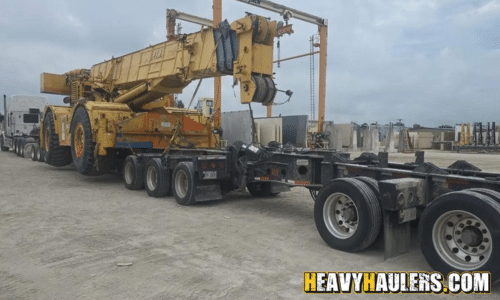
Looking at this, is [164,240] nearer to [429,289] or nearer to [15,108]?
[429,289]

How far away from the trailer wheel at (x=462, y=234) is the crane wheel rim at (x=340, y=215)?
3.40 feet

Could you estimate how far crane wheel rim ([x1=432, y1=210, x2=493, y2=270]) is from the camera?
4105 millimetres

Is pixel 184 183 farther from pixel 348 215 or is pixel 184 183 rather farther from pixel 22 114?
pixel 22 114

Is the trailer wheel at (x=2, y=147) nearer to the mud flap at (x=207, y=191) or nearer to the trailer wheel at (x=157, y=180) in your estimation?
the trailer wheel at (x=157, y=180)

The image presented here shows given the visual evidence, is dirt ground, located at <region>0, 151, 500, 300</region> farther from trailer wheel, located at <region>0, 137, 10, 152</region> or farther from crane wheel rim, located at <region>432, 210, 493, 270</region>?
trailer wheel, located at <region>0, 137, 10, 152</region>

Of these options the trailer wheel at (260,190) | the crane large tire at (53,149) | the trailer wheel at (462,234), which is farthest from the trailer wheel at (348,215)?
the crane large tire at (53,149)

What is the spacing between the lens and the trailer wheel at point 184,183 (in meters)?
8.39

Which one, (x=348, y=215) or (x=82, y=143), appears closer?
(x=348, y=215)

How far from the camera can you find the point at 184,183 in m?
8.94

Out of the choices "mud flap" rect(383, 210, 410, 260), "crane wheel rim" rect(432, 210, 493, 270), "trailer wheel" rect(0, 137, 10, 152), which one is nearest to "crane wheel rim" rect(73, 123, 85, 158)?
"mud flap" rect(383, 210, 410, 260)

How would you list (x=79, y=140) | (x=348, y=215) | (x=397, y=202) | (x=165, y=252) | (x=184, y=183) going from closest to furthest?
(x=397, y=202) < (x=165, y=252) < (x=348, y=215) < (x=184, y=183) < (x=79, y=140)

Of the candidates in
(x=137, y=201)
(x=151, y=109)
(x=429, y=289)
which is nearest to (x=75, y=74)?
(x=151, y=109)

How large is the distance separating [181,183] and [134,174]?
2.11 m

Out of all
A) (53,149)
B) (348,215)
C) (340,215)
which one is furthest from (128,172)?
(348,215)
